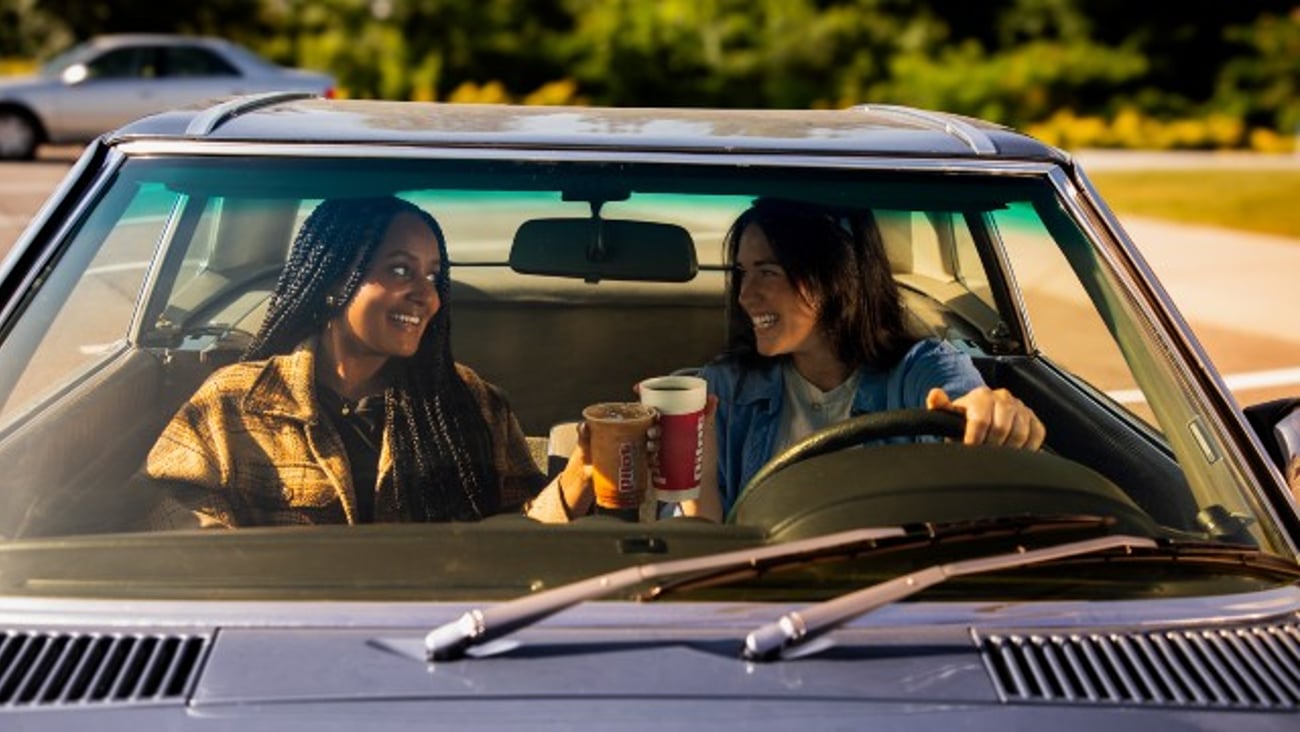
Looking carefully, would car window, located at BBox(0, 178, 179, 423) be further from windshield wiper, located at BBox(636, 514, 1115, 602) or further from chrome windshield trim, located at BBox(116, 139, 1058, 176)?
windshield wiper, located at BBox(636, 514, 1115, 602)

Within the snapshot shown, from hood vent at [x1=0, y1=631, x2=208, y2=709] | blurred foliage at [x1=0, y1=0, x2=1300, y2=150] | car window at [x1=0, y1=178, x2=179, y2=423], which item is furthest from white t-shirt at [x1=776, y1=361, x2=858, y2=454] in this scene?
blurred foliage at [x1=0, y1=0, x2=1300, y2=150]

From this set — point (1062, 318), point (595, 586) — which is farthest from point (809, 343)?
point (1062, 318)

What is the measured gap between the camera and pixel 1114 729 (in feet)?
6.74

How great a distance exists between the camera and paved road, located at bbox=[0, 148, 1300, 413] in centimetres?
989

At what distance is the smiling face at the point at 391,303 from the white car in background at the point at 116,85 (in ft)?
60.4

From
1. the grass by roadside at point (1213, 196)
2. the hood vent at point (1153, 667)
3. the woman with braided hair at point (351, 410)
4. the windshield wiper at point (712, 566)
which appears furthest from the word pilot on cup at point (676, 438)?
the grass by roadside at point (1213, 196)

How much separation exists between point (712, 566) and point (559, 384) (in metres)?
1.47

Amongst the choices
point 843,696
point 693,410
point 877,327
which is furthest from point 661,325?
point 843,696

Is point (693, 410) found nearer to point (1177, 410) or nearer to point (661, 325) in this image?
point (1177, 410)

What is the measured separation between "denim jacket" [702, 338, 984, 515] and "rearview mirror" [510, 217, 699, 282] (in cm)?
30

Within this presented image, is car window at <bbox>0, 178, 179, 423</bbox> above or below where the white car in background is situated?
above

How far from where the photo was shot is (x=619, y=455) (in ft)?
9.33

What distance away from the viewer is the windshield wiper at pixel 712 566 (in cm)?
213

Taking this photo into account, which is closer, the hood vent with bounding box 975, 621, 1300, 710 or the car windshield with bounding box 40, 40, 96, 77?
the hood vent with bounding box 975, 621, 1300, 710
